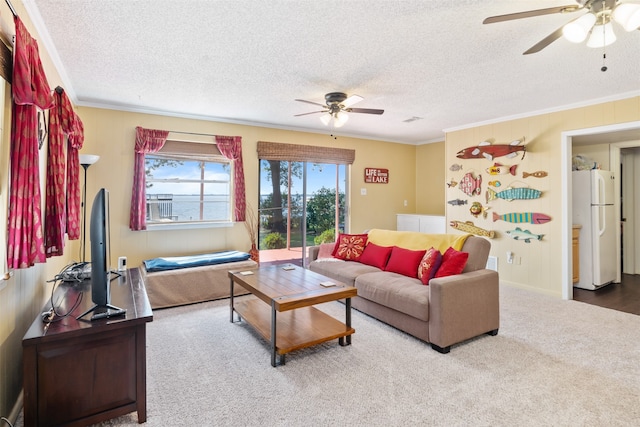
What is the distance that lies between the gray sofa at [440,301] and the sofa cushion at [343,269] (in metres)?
0.03

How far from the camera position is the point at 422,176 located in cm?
689

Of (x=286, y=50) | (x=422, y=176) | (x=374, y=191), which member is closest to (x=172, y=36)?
(x=286, y=50)

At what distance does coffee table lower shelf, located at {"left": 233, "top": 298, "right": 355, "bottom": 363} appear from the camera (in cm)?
256

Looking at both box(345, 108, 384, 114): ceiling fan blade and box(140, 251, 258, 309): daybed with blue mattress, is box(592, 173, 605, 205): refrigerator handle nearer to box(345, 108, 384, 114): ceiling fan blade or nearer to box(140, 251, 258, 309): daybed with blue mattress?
box(345, 108, 384, 114): ceiling fan blade

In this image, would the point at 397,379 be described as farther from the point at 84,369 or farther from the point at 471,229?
the point at 471,229

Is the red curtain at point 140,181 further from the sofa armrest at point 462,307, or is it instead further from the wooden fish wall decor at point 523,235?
the wooden fish wall decor at point 523,235

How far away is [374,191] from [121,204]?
428 centimetres

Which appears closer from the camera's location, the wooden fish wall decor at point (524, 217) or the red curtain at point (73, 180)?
the red curtain at point (73, 180)

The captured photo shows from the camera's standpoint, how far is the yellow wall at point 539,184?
13.2ft

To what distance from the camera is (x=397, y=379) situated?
2.29m

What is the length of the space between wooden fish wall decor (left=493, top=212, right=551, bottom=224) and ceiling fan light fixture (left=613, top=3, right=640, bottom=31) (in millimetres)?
3202

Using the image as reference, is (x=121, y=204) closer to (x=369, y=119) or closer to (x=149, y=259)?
(x=149, y=259)

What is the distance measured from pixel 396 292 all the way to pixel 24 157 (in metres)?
2.81

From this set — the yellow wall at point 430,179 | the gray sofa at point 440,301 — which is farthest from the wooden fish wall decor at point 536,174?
the gray sofa at point 440,301
